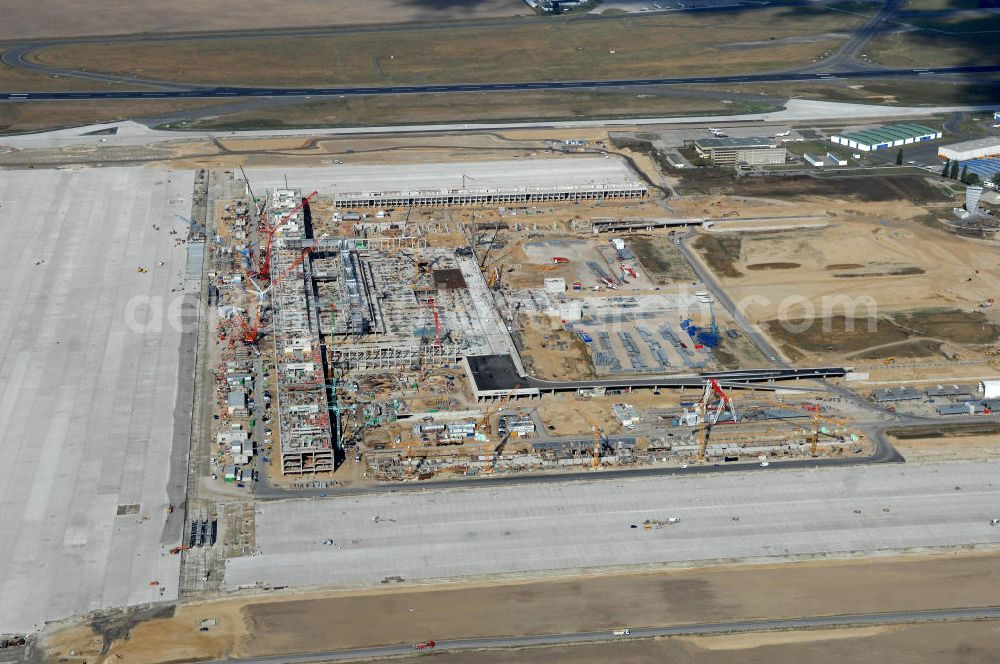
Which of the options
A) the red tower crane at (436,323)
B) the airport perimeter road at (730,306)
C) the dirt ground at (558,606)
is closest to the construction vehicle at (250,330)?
the red tower crane at (436,323)

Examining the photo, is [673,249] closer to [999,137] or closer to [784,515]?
[784,515]

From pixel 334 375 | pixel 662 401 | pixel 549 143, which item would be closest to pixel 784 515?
pixel 662 401

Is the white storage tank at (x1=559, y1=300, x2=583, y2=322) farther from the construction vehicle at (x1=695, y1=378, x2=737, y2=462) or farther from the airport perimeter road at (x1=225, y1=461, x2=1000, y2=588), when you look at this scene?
the airport perimeter road at (x1=225, y1=461, x2=1000, y2=588)

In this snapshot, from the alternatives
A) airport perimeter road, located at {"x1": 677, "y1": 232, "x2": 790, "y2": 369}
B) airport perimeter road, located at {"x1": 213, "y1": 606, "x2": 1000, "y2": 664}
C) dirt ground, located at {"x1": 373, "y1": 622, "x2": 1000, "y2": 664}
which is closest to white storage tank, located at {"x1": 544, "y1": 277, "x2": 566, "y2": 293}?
airport perimeter road, located at {"x1": 677, "y1": 232, "x2": 790, "y2": 369}

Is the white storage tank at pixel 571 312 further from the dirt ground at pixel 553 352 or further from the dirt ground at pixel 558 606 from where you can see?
the dirt ground at pixel 558 606

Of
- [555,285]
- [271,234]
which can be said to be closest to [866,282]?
[555,285]

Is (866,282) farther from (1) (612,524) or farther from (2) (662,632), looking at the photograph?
(2) (662,632)
